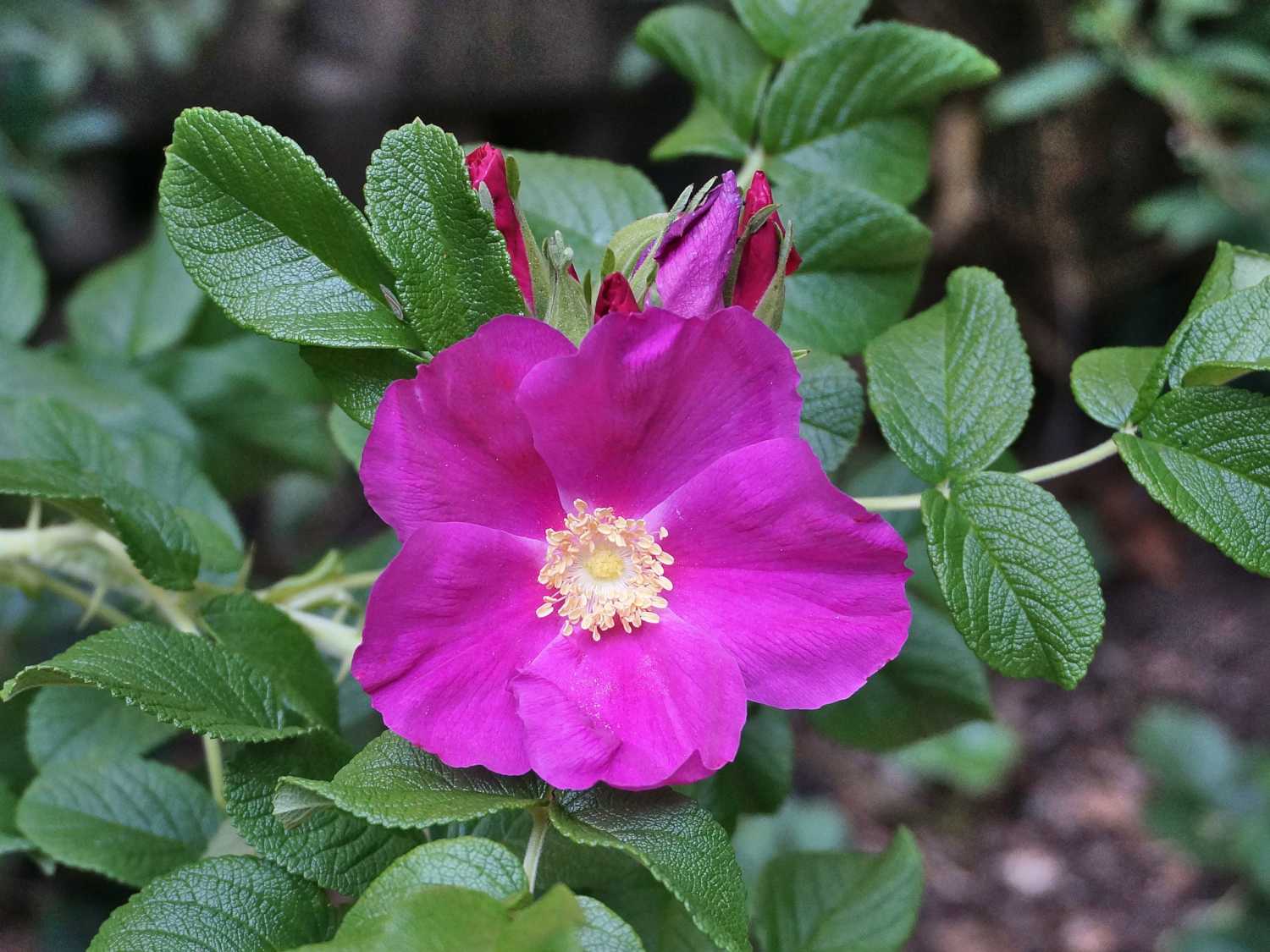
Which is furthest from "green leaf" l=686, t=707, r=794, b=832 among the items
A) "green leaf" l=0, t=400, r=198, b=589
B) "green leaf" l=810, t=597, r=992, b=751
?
"green leaf" l=0, t=400, r=198, b=589

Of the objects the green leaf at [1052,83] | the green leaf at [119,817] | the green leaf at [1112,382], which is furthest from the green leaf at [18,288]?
the green leaf at [1052,83]

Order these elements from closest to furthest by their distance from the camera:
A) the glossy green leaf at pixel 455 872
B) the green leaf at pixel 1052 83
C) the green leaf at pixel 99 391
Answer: the glossy green leaf at pixel 455 872 < the green leaf at pixel 99 391 < the green leaf at pixel 1052 83

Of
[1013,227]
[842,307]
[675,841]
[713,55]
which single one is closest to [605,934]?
[675,841]

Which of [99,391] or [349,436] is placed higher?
[349,436]

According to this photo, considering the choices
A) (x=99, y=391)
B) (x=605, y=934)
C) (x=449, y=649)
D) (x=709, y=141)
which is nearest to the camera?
(x=605, y=934)

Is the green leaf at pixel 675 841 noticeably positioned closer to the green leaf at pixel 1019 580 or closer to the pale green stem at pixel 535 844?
the pale green stem at pixel 535 844

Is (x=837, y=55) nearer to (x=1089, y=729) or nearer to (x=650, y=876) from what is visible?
(x=650, y=876)

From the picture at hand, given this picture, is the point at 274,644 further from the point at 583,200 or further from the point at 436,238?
the point at 583,200
